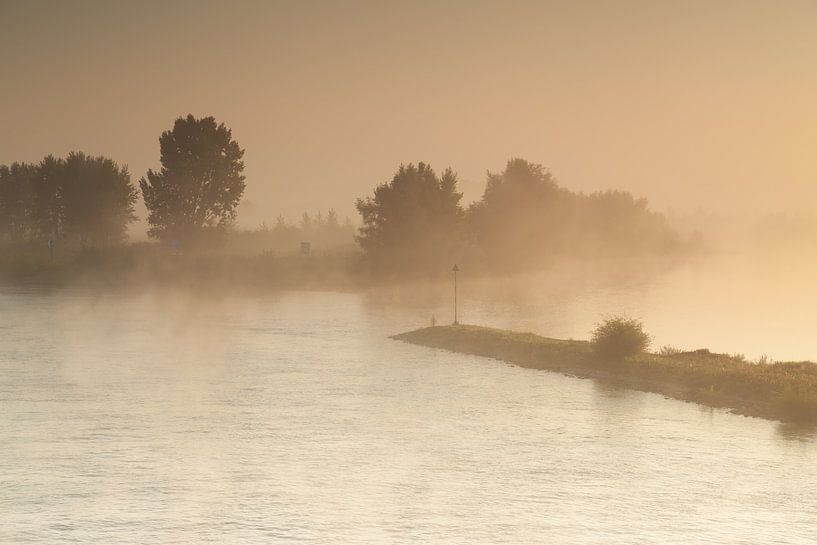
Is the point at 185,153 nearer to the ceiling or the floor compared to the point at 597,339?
nearer to the ceiling

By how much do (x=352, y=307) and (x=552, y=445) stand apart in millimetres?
67891

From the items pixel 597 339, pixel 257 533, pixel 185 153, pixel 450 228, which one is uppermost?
pixel 185 153

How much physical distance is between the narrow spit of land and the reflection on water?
1.73 metres

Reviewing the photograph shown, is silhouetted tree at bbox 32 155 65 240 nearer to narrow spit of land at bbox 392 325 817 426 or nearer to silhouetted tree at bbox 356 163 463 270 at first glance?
silhouetted tree at bbox 356 163 463 270

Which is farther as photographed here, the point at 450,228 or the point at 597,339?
the point at 450,228

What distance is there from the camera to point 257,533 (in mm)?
22500

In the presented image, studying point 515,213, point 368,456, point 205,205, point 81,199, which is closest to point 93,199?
point 81,199

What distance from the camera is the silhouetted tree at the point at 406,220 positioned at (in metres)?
137

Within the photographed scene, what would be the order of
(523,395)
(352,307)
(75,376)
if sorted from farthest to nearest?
(352,307) → (75,376) → (523,395)

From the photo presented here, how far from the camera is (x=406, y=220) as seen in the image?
450 feet

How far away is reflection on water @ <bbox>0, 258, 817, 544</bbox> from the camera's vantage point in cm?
2325

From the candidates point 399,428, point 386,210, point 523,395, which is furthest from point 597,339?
point 386,210

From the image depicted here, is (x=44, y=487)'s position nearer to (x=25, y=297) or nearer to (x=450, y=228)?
(x=25, y=297)

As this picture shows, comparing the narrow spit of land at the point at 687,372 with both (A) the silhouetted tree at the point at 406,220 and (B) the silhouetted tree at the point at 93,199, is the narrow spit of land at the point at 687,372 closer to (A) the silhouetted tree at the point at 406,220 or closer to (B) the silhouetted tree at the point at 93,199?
(A) the silhouetted tree at the point at 406,220
